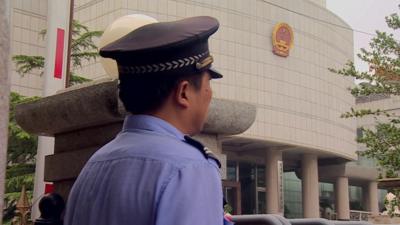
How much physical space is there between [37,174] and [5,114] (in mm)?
3534

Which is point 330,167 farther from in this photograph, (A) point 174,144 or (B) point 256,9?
(A) point 174,144

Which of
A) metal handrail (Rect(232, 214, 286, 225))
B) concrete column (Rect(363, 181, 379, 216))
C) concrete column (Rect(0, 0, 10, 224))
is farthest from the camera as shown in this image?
concrete column (Rect(363, 181, 379, 216))

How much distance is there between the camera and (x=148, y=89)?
1397mm

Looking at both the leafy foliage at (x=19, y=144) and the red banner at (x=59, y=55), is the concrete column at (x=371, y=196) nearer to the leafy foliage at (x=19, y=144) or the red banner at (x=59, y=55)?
the leafy foliage at (x=19, y=144)

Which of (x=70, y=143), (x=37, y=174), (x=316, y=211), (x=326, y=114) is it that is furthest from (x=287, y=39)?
(x=70, y=143)

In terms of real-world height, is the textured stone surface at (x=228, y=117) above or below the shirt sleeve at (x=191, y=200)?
above

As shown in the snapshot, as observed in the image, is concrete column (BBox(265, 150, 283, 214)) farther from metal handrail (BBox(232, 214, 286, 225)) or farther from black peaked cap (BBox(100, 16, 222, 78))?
black peaked cap (BBox(100, 16, 222, 78))

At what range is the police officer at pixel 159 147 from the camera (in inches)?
48.1

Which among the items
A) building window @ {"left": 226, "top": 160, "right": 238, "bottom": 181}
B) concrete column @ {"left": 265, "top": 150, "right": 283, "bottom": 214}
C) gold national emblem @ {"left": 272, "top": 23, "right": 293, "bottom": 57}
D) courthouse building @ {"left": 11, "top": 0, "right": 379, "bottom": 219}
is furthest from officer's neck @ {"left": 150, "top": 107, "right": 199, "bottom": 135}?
building window @ {"left": 226, "top": 160, "right": 238, "bottom": 181}

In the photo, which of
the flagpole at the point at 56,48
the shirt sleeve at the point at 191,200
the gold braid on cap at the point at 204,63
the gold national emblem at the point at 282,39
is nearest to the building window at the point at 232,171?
the gold national emblem at the point at 282,39

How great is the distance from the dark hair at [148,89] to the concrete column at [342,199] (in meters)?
46.2

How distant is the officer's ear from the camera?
4.56 feet

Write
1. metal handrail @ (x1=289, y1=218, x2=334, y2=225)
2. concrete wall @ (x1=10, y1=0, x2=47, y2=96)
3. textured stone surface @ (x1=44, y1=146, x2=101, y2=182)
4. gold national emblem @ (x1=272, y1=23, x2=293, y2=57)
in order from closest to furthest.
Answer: metal handrail @ (x1=289, y1=218, x2=334, y2=225) → textured stone surface @ (x1=44, y1=146, x2=101, y2=182) → concrete wall @ (x1=10, y1=0, x2=47, y2=96) → gold national emblem @ (x1=272, y1=23, x2=293, y2=57)

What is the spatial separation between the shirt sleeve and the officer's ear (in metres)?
0.21
